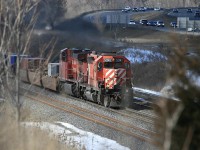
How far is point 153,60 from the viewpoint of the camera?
3519 centimetres

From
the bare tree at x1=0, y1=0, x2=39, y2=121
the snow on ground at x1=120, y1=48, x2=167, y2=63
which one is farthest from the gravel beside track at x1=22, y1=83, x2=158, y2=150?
the snow on ground at x1=120, y1=48, x2=167, y2=63

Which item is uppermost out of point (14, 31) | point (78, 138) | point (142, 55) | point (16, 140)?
point (14, 31)

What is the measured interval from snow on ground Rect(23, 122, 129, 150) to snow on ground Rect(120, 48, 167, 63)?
20.8 meters

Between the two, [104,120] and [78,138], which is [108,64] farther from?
[78,138]

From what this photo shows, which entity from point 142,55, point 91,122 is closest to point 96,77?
point 91,122

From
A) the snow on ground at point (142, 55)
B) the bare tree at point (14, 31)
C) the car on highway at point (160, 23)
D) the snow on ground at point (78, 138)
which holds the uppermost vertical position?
the car on highway at point (160, 23)

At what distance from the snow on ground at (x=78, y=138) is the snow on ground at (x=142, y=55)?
20763 millimetres

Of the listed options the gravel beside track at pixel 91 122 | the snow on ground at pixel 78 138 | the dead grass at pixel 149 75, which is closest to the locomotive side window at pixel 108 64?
the gravel beside track at pixel 91 122

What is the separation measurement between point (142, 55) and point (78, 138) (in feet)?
81.0

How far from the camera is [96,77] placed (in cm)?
2234

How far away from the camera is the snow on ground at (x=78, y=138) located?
41.2 feet

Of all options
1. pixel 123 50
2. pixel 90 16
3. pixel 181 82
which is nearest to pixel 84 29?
pixel 90 16

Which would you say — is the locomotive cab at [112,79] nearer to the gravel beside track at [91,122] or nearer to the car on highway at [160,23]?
the gravel beside track at [91,122]

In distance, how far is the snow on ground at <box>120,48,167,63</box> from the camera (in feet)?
117
